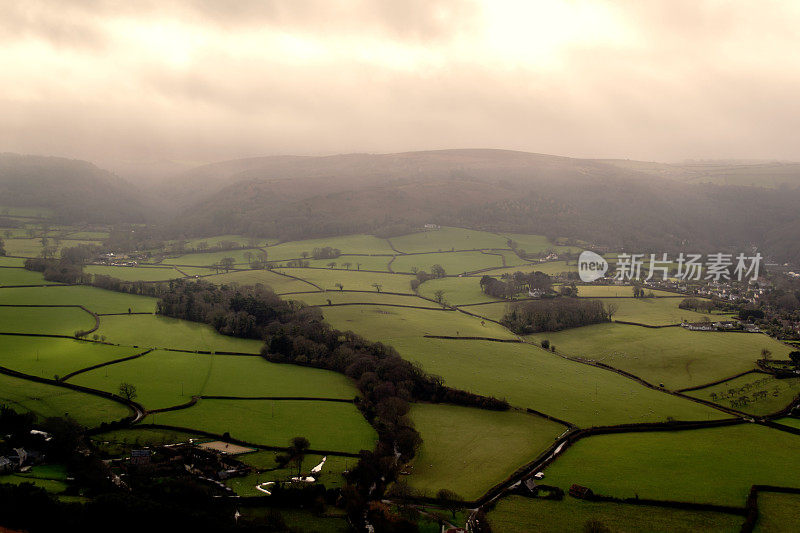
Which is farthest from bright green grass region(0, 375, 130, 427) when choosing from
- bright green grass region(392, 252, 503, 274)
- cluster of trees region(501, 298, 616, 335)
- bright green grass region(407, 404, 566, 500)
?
bright green grass region(392, 252, 503, 274)

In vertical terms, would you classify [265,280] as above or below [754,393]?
above

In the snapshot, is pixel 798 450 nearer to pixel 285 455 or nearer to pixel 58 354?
pixel 285 455

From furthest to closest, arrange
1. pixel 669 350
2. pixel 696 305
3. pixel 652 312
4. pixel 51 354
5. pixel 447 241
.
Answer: pixel 447 241, pixel 696 305, pixel 652 312, pixel 669 350, pixel 51 354

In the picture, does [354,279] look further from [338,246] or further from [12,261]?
[12,261]

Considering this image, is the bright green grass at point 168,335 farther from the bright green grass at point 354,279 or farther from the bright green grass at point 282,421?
the bright green grass at point 354,279

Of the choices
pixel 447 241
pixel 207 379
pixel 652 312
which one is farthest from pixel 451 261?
pixel 207 379
